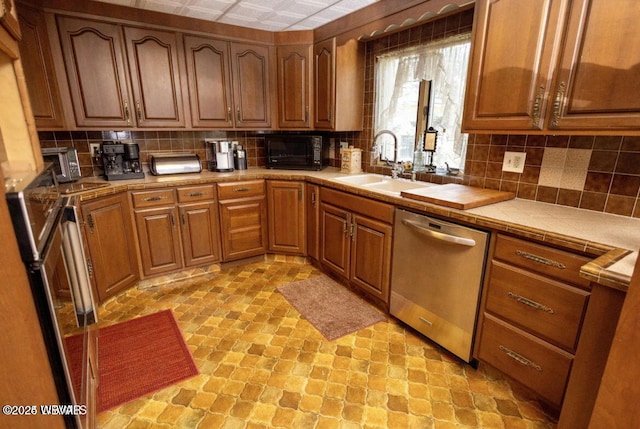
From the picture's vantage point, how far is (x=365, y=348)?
2.01 metres

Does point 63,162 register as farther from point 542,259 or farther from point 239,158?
point 542,259

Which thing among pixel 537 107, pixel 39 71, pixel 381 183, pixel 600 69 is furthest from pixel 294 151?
pixel 600 69

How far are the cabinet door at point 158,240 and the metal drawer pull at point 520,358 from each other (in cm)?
251

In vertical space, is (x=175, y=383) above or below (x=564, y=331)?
below

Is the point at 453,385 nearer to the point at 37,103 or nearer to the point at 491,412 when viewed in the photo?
the point at 491,412

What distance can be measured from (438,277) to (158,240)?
224 cm

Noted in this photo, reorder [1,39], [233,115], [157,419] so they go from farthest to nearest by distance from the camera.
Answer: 1. [233,115]
2. [157,419]
3. [1,39]

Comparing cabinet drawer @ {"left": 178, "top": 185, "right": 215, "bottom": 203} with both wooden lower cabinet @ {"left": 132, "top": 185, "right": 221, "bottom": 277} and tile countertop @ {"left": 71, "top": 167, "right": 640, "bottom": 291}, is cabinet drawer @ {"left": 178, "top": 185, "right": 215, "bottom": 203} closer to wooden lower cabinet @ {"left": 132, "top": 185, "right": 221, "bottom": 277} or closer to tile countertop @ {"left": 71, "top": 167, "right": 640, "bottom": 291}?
wooden lower cabinet @ {"left": 132, "top": 185, "right": 221, "bottom": 277}

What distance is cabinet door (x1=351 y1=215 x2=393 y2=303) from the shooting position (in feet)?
7.33

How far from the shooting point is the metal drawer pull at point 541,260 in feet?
4.48

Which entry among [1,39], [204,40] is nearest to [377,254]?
[1,39]

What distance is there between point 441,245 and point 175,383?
1.65 m

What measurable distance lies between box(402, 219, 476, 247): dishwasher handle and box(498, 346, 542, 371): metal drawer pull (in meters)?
0.54

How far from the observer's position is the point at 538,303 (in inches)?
57.3
